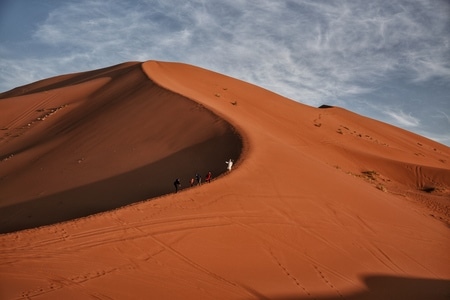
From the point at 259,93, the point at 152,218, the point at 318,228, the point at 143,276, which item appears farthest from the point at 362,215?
the point at 259,93

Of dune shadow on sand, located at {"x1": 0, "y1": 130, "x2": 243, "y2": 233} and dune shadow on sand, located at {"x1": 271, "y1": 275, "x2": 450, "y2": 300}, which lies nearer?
dune shadow on sand, located at {"x1": 271, "y1": 275, "x2": 450, "y2": 300}

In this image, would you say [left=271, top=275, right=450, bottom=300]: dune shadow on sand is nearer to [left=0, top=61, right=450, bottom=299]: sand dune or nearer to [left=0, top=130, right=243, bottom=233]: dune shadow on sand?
[left=0, top=61, right=450, bottom=299]: sand dune

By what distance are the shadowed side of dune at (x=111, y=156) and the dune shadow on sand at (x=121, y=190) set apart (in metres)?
0.03

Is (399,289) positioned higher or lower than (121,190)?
lower

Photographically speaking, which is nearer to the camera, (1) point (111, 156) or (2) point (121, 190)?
(2) point (121, 190)

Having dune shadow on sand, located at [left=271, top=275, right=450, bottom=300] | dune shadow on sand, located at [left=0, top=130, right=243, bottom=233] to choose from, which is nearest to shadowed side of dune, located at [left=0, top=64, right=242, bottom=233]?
dune shadow on sand, located at [left=0, top=130, right=243, bottom=233]

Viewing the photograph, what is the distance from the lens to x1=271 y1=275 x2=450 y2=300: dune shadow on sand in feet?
23.9

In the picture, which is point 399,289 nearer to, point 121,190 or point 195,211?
point 195,211

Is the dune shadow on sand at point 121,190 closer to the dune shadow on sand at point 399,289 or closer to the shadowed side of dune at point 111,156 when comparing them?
the shadowed side of dune at point 111,156

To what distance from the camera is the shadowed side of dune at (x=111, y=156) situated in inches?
472

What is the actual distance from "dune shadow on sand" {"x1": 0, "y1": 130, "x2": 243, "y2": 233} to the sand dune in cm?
6

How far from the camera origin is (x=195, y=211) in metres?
9.32

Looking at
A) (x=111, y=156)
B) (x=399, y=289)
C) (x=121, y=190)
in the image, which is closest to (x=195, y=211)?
(x=121, y=190)

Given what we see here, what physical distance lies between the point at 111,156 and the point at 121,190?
2.85 m
